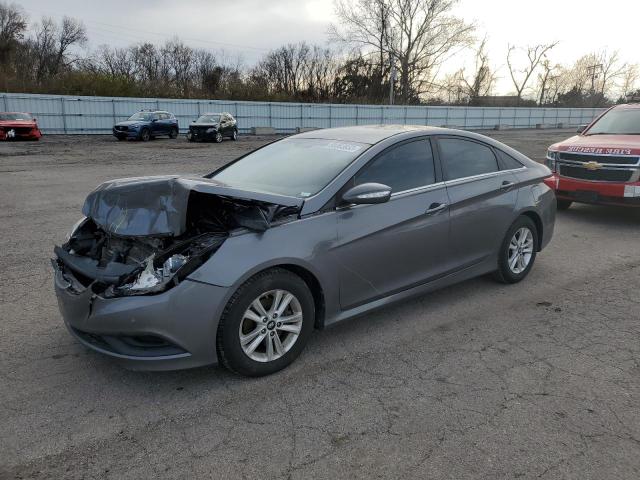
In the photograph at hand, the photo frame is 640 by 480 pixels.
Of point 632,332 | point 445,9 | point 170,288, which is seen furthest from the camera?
point 445,9

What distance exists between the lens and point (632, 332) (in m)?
4.11

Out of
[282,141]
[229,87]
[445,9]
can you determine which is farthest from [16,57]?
[282,141]

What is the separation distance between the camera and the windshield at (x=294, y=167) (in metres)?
3.81

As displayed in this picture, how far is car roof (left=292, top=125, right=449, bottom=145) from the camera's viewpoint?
4258 mm

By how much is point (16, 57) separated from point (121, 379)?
174 feet

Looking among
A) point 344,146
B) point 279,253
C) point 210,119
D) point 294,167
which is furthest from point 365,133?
point 210,119

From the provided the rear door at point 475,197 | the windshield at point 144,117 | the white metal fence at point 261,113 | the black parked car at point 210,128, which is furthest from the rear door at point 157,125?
the rear door at point 475,197

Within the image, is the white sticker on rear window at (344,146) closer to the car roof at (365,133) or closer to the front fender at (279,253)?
the car roof at (365,133)

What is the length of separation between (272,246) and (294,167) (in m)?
1.12

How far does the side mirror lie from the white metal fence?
30.8 meters

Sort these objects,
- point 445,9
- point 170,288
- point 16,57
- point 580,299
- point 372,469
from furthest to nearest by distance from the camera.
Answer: point 445,9 < point 16,57 < point 580,299 < point 170,288 < point 372,469

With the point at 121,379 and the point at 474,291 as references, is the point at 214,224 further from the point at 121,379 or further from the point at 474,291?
the point at 474,291

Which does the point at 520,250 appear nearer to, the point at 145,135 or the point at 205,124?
the point at 205,124

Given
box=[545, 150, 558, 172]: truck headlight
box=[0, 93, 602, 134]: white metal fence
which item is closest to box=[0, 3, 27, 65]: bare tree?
box=[0, 93, 602, 134]: white metal fence
